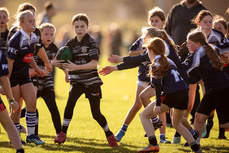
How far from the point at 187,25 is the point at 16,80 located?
3.80m

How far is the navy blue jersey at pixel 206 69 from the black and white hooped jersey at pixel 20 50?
7.49ft

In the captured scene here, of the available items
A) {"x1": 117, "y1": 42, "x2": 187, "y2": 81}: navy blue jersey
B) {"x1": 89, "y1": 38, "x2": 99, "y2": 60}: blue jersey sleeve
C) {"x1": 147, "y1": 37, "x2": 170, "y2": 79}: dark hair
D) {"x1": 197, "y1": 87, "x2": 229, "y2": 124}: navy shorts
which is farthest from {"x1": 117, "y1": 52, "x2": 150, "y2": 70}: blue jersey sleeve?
{"x1": 197, "y1": 87, "x2": 229, "y2": 124}: navy shorts

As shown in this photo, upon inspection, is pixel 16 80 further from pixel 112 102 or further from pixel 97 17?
pixel 97 17

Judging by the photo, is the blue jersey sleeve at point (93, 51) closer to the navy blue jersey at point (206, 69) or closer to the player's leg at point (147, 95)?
the player's leg at point (147, 95)

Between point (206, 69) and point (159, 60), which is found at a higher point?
point (159, 60)

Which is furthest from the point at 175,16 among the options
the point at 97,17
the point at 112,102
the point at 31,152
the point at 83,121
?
the point at 97,17

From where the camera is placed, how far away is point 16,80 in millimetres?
6934

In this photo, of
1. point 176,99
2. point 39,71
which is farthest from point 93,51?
point 176,99

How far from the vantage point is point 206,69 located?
6730 millimetres

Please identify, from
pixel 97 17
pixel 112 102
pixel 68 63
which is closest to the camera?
pixel 68 63

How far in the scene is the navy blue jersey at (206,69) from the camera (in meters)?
6.68

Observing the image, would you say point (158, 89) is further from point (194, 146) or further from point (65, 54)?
point (65, 54)

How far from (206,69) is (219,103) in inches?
21.6

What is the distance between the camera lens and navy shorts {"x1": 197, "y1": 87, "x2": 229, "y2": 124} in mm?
6793
